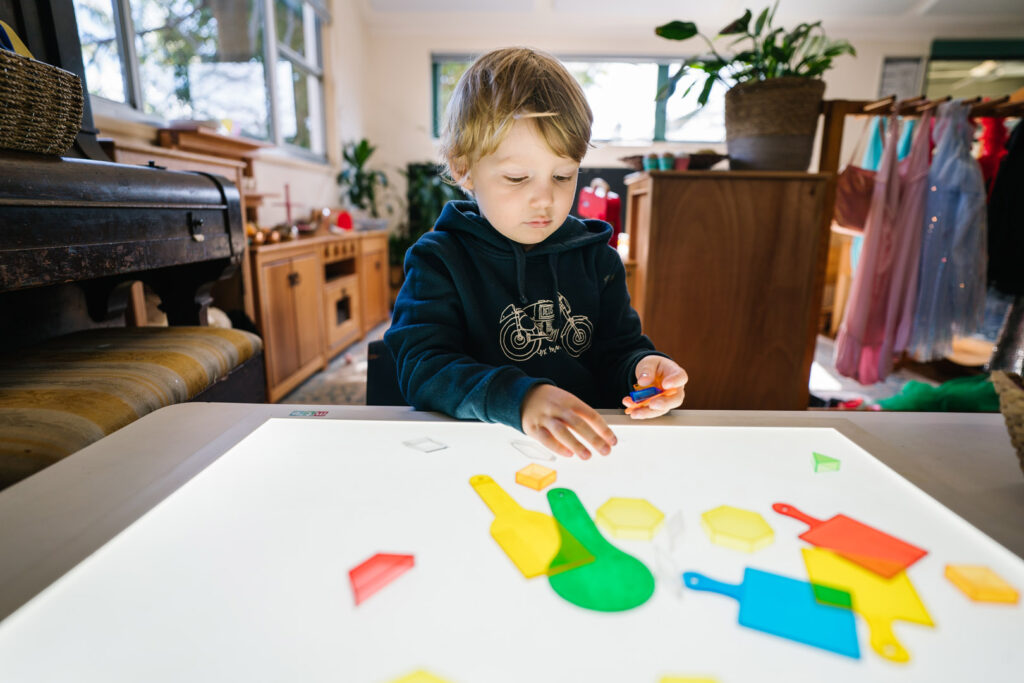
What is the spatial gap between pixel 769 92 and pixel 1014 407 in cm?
142

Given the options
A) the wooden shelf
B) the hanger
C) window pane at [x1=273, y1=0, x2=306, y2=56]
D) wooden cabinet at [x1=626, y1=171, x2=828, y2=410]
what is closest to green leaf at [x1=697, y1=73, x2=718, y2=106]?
wooden cabinet at [x1=626, y1=171, x2=828, y2=410]

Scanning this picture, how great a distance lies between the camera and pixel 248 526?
1.26 feet

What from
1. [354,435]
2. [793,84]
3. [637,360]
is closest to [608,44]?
[793,84]

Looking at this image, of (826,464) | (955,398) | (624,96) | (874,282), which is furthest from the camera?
(624,96)

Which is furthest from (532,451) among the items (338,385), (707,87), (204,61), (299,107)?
(299,107)

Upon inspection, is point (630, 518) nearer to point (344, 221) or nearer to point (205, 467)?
point (205, 467)

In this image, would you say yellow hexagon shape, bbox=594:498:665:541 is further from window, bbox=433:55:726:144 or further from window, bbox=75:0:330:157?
window, bbox=433:55:726:144

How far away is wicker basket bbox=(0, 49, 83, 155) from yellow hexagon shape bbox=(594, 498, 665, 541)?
3.39 ft

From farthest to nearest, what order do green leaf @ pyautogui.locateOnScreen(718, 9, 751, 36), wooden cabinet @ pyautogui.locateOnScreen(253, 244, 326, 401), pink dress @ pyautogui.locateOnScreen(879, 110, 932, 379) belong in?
wooden cabinet @ pyautogui.locateOnScreen(253, 244, 326, 401), pink dress @ pyautogui.locateOnScreen(879, 110, 932, 379), green leaf @ pyautogui.locateOnScreen(718, 9, 751, 36)

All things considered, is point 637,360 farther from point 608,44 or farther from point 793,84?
point 608,44

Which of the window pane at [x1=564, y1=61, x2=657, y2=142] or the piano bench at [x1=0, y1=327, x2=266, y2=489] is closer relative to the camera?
the piano bench at [x1=0, y1=327, x2=266, y2=489]

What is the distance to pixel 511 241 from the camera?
0.86 meters

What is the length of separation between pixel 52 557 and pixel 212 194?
1191 millimetres

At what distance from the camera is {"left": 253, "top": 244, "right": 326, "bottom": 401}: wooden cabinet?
6.91 ft
